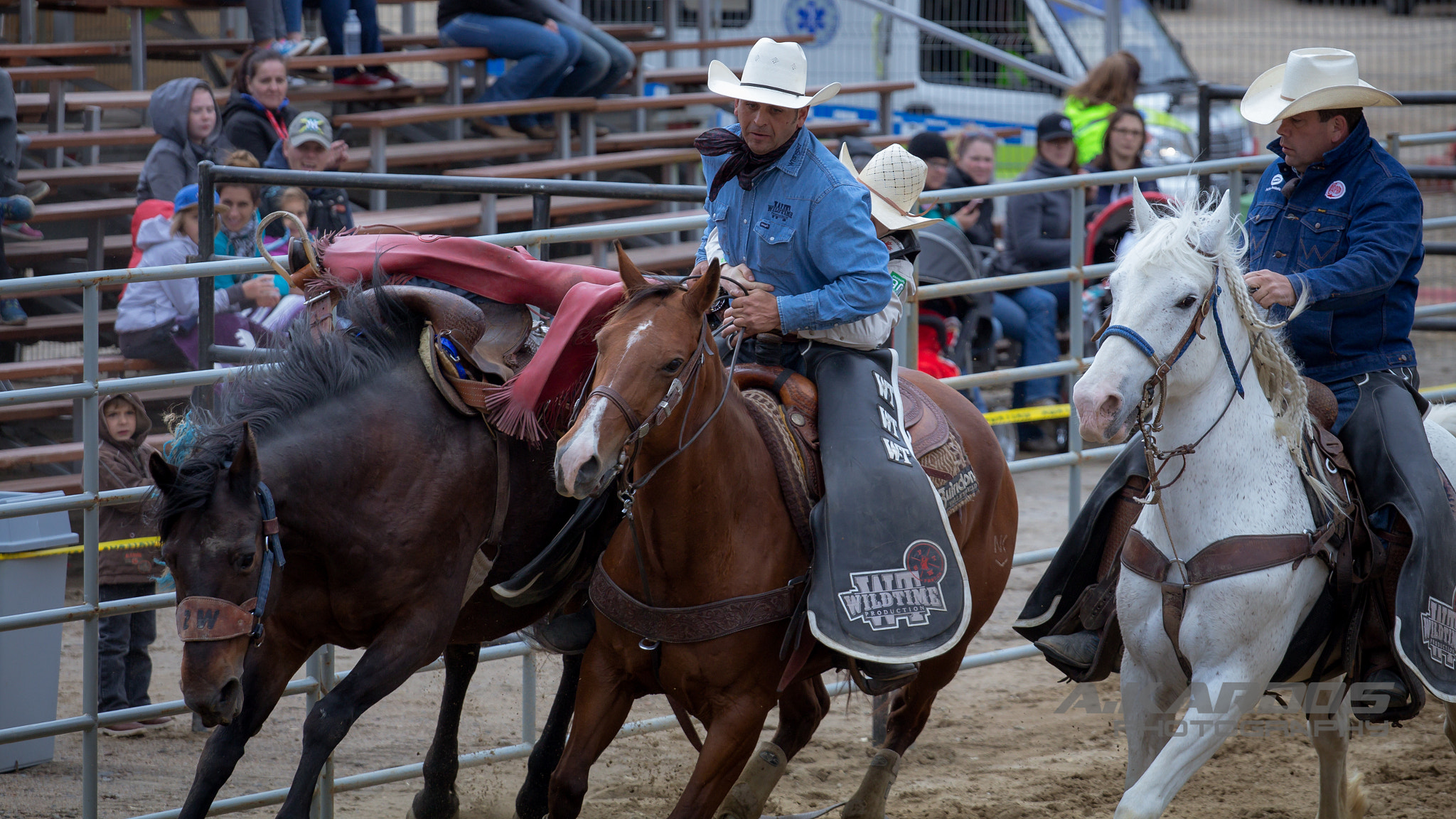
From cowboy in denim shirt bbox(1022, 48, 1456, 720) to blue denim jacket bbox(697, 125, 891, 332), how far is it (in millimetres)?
1056

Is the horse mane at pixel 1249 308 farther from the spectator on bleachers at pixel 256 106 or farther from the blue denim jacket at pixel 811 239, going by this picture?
the spectator on bleachers at pixel 256 106

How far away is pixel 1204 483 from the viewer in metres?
3.69

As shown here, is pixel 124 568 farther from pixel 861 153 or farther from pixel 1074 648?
pixel 861 153

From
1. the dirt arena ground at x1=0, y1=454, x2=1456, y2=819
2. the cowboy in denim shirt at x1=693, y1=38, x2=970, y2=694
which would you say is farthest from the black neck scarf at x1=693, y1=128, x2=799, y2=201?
the dirt arena ground at x1=0, y1=454, x2=1456, y2=819

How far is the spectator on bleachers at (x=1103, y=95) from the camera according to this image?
32.4 ft

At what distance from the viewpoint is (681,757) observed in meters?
5.30

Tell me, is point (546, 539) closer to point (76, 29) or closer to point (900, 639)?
point (900, 639)

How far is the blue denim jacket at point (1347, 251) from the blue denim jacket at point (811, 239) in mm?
1183

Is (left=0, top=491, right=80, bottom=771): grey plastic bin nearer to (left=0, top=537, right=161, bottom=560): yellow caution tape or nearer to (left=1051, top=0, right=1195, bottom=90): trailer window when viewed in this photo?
(left=0, top=537, right=161, bottom=560): yellow caution tape

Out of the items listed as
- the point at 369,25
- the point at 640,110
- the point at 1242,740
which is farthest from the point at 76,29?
the point at 1242,740

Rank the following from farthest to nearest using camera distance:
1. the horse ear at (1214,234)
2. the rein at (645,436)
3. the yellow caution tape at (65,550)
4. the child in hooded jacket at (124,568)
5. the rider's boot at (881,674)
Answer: the child in hooded jacket at (124,568)
the yellow caution tape at (65,550)
the rider's boot at (881,674)
the horse ear at (1214,234)
the rein at (645,436)

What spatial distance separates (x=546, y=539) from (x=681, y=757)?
1.66 meters

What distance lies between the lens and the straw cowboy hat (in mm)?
3838

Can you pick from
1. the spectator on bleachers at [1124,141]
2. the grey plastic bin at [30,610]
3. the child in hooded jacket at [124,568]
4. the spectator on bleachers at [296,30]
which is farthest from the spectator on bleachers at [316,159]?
the spectator on bleachers at [1124,141]
